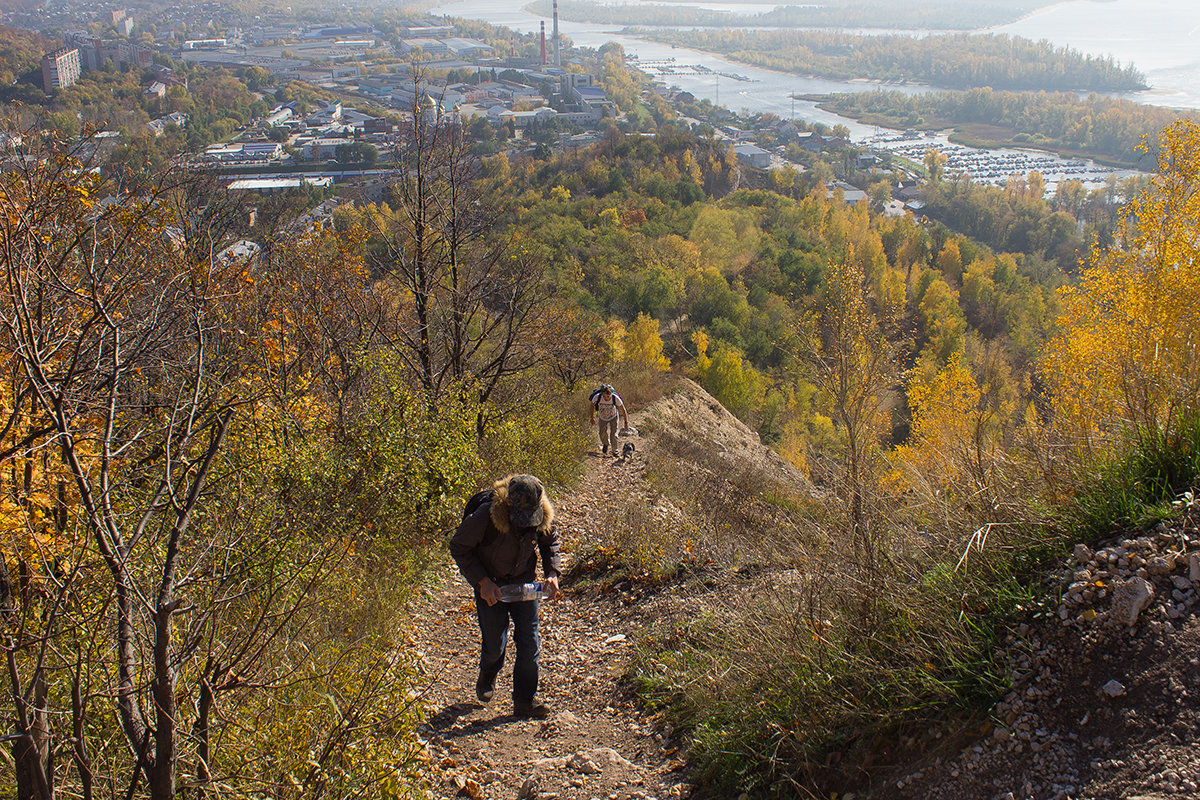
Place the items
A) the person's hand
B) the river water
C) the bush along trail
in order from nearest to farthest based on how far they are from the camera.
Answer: the bush along trail → the person's hand → the river water

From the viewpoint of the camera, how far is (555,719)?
14.6 feet

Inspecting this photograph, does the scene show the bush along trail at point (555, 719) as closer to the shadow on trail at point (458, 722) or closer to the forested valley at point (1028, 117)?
the shadow on trail at point (458, 722)

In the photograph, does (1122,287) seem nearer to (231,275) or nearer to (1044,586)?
(1044,586)

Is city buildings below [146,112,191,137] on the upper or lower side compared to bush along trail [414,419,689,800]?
upper

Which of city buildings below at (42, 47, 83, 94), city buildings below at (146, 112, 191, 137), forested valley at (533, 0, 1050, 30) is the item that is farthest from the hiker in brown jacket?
forested valley at (533, 0, 1050, 30)

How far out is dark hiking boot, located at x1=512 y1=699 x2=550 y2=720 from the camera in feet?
14.5

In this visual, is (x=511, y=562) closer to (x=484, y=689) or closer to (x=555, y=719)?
(x=484, y=689)

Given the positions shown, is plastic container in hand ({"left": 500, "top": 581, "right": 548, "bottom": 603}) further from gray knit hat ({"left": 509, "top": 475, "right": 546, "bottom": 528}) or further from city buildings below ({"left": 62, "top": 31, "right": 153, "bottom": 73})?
city buildings below ({"left": 62, "top": 31, "right": 153, "bottom": 73})

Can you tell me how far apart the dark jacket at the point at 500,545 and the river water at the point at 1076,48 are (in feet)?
268

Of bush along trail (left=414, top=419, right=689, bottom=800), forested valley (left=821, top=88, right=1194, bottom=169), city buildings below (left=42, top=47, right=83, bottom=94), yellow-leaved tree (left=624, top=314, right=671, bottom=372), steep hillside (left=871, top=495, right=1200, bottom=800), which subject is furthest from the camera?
forested valley (left=821, top=88, right=1194, bottom=169)

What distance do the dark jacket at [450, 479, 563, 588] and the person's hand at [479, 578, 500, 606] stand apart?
31 millimetres

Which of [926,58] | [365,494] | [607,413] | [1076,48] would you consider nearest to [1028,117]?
[1076,48]

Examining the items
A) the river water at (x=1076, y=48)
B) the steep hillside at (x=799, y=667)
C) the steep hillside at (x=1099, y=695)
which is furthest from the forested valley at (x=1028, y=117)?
the steep hillside at (x=1099, y=695)

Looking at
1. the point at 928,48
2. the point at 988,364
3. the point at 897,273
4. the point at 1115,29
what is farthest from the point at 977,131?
the point at 988,364
